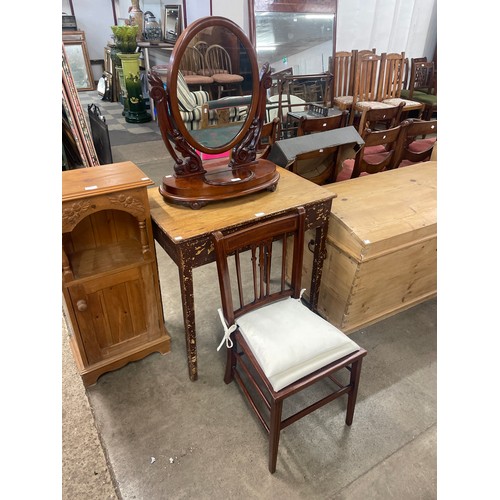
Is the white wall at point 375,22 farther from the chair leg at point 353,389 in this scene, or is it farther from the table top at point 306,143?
the chair leg at point 353,389

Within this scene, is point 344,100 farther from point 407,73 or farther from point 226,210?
point 226,210

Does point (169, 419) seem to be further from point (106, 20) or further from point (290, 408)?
point (106, 20)

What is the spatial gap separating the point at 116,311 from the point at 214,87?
1.07 metres

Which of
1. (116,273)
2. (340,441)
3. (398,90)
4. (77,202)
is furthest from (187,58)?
(398,90)

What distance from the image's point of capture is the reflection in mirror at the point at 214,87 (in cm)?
135

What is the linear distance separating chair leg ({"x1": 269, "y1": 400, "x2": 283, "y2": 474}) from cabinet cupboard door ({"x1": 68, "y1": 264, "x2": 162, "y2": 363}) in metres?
0.77

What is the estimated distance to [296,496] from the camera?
1292 mm

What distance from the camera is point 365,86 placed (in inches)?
169

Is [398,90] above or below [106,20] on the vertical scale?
below

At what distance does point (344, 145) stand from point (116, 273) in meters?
1.53

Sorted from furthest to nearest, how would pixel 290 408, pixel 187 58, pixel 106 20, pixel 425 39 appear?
pixel 106 20, pixel 425 39, pixel 290 408, pixel 187 58

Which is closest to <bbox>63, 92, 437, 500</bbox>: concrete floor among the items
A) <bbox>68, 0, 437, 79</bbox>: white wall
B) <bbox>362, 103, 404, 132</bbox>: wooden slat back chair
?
<bbox>362, 103, 404, 132</bbox>: wooden slat back chair

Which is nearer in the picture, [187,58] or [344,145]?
[187,58]

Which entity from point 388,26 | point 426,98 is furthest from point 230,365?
point 388,26
